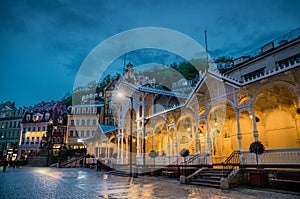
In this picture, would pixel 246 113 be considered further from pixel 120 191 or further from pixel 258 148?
pixel 120 191

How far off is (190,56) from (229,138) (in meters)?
37.6

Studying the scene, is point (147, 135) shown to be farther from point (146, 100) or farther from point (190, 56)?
point (190, 56)

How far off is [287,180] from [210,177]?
438cm

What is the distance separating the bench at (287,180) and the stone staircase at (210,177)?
2.73m

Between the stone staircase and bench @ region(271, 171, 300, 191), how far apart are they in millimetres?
2731

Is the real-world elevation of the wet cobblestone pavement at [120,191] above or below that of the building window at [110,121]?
below

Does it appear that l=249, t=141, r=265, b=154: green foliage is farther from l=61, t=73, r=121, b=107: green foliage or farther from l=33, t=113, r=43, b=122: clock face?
l=61, t=73, r=121, b=107: green foliage

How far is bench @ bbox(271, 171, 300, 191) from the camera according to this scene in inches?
375

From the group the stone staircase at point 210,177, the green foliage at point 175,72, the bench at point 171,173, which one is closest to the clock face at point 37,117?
the green foliage at point 175,72

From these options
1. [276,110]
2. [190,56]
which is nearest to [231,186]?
[276,110]

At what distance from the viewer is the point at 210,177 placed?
1312 centimetres

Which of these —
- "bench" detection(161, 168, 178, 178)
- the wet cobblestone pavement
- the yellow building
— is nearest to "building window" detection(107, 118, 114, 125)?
the yellow building

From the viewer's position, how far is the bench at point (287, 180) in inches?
375

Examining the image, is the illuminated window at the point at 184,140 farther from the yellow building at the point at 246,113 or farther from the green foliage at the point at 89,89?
the green foliage at the point at 89,89
